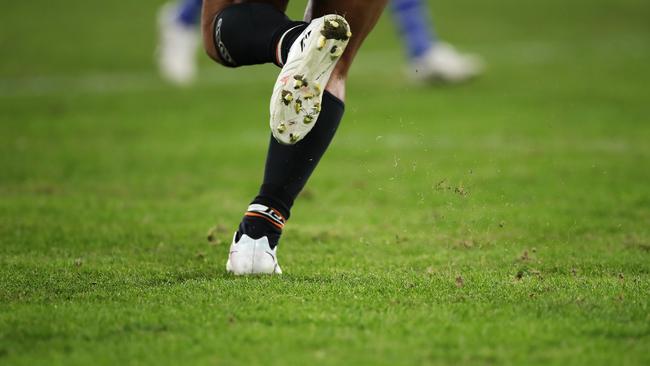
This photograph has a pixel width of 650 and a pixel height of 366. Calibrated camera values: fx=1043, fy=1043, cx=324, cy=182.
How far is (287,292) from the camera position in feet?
10.7

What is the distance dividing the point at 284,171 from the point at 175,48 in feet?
24.5

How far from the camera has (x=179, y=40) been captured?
10641mm

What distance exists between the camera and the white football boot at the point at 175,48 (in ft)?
34.9

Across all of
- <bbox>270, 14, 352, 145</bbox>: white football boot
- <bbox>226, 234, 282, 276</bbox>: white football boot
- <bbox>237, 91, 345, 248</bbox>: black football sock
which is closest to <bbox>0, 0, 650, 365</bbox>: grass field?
<bbox>226, 234, 282, 276</bbox>: white football boot

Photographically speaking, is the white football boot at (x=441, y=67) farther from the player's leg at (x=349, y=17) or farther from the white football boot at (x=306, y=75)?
the white football boot at (x=306, y=75)

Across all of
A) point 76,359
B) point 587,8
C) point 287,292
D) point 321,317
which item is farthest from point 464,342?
point 587,8

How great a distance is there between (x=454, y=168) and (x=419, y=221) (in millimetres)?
1545

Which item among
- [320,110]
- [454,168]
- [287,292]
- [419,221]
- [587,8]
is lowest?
[587,8]

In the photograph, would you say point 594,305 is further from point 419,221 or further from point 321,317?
point 419,221

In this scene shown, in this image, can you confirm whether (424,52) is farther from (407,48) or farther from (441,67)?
(407,48)

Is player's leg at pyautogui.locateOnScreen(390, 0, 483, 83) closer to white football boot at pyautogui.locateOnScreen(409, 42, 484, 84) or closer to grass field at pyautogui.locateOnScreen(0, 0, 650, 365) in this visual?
white football boot at pyautogui.locateOnScreen(409, 42, 484, 84)

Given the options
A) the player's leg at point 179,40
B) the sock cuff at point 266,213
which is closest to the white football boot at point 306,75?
the sock cuff at point 266,213

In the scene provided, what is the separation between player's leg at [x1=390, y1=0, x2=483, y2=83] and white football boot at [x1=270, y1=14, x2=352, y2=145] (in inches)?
270

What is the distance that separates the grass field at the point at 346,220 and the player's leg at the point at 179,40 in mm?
289
